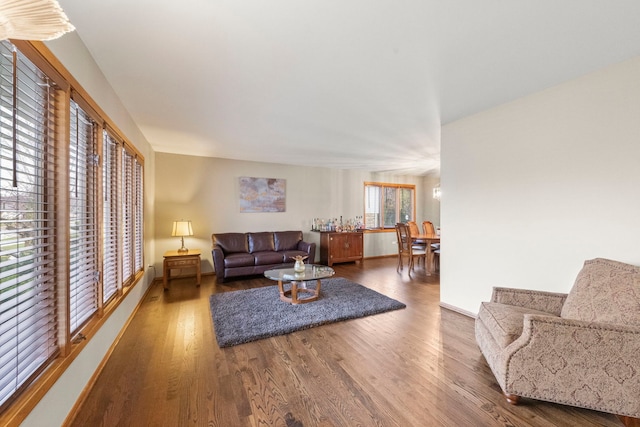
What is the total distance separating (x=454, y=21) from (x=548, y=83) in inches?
56.3

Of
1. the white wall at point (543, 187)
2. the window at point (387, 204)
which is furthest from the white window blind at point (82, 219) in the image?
the window at point (387, 204)

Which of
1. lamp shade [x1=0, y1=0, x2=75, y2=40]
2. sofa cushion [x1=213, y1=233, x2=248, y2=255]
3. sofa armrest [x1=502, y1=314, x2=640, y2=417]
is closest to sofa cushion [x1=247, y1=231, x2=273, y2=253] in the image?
sofa cushion [x1=213, y1=233, x2=248, y2=255]

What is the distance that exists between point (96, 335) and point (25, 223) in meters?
1.17

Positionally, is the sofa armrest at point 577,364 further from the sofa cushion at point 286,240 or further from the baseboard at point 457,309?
the sofa cushion at point 286,240

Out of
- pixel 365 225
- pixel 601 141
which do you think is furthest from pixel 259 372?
pixel 365 225

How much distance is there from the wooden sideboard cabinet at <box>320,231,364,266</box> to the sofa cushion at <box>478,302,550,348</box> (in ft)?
12.5

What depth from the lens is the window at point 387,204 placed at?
7.02 meters

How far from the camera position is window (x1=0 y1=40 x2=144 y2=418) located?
1091 millimetres

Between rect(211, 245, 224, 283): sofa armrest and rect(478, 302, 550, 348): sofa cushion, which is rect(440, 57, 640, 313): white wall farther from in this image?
rect(211, 245, 224, 283): sofa armrest

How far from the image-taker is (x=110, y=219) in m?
2.44

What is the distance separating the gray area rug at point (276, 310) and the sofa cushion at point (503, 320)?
129cm

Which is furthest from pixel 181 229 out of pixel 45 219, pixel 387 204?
pixel 387 204

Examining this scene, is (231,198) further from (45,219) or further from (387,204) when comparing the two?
(387,204)

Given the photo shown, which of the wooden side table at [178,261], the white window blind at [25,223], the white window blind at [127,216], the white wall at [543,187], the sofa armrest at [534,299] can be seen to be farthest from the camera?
the wooden side table at [178,261]
